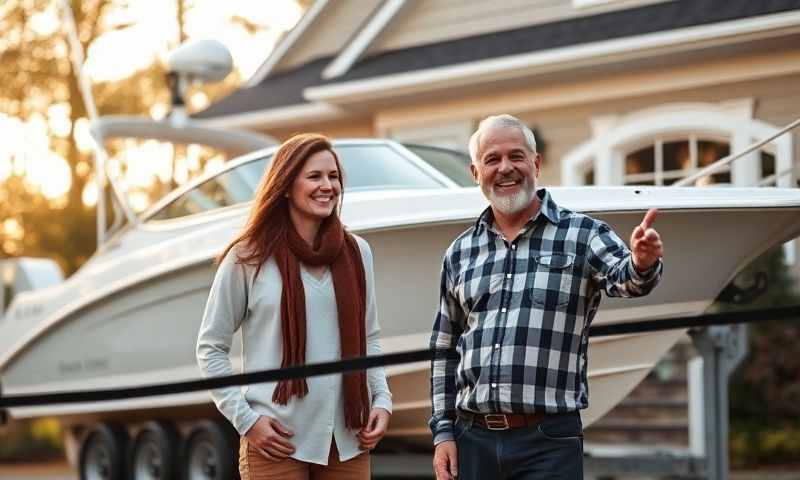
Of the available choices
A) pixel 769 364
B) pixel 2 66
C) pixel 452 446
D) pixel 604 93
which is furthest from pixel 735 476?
pixel 2 66

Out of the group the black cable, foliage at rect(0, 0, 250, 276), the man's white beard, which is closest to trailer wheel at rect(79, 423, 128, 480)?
the black cable

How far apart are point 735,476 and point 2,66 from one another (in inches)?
590

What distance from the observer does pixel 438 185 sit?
6.12 metres

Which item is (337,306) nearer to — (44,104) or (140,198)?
(44,104)

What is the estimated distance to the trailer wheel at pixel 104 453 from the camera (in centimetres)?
795

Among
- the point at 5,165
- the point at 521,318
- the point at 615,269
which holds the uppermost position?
the point at 5,165

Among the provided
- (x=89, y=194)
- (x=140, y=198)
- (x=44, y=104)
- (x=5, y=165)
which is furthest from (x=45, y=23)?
(x=140, y=198)

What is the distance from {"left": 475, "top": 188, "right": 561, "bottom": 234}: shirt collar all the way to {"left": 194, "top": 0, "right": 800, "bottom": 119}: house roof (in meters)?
4.26

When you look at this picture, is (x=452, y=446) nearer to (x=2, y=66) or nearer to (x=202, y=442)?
(x=202, y=442)

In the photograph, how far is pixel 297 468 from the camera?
311 centimetres

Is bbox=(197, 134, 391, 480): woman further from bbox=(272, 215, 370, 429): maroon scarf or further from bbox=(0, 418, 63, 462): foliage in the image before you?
bbox=(0, 418, 63, 462): foliage

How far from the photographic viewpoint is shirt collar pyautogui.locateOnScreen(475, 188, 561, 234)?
9.93ft

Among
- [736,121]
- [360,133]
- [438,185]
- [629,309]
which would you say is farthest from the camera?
[360,133]

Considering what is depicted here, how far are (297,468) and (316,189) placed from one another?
2.52ft
